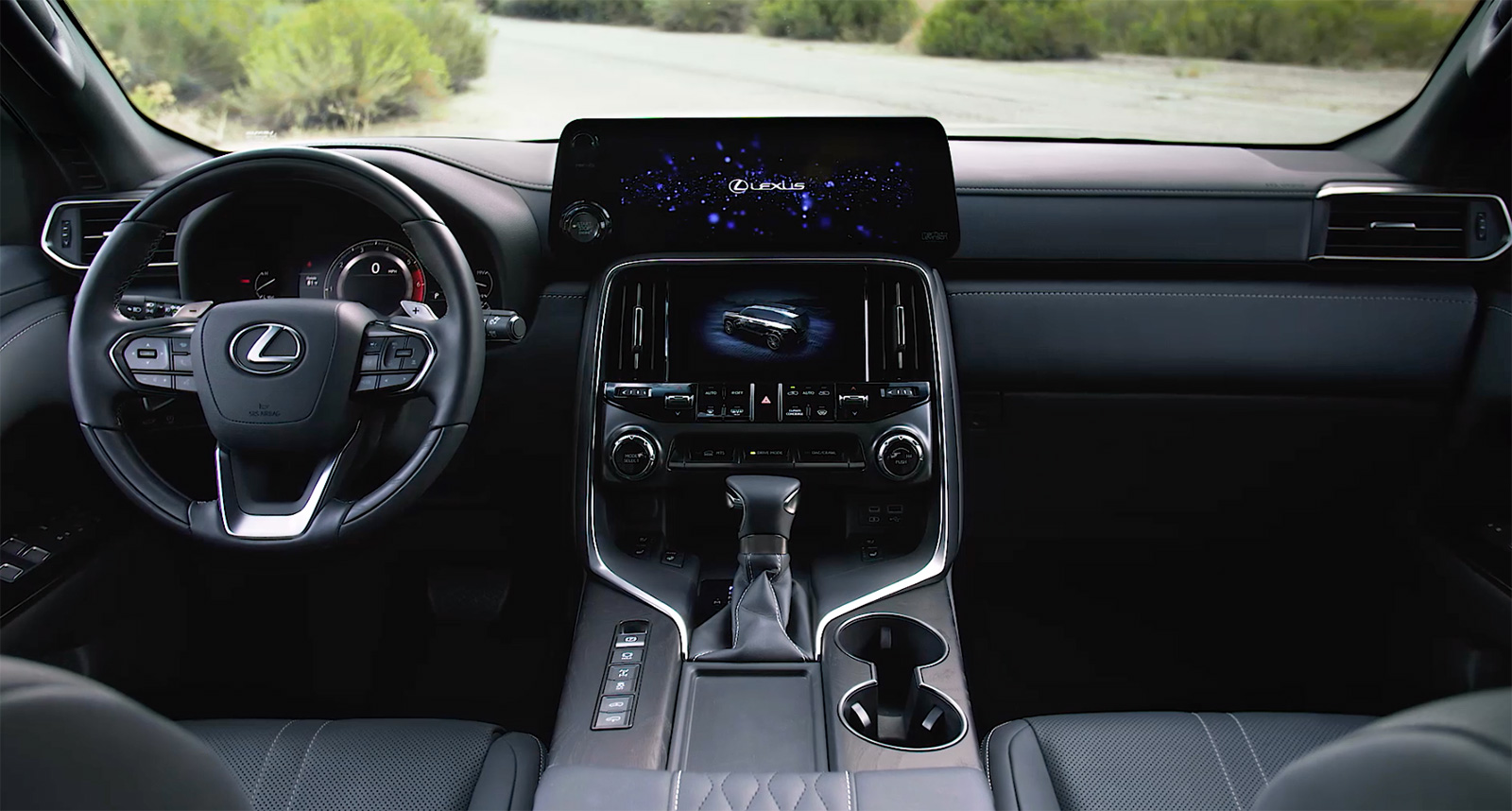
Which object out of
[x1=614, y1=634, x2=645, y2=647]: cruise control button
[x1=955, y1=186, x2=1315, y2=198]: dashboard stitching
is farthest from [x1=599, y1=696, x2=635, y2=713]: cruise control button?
[x1=955, y1=186, x2=1315, y2=198]: dashboard stitching

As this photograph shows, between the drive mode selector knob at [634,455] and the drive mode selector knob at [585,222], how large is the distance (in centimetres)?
49

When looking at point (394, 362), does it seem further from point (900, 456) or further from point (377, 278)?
point (900, 456)

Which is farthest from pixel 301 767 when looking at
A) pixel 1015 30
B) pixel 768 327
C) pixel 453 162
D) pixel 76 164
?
pixel 1015 30

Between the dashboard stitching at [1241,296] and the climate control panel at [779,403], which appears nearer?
the climate control panel at [779,403]

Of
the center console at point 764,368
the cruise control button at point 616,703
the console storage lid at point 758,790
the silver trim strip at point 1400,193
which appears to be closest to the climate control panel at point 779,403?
the center console at point 764,368

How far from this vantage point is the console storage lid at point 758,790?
1.41 m

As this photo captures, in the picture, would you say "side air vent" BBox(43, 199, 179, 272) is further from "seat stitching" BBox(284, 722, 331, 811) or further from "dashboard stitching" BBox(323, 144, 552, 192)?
"seat stitching" BBox(284, 722, 331, 811)

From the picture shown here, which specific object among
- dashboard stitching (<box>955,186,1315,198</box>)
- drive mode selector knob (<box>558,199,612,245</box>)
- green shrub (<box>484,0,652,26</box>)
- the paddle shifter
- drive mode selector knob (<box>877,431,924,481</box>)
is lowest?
the paddle shifter

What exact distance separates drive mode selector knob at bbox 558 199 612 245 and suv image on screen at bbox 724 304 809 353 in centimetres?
36

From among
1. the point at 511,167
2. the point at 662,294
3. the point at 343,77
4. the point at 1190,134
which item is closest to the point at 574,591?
the point at 662,294

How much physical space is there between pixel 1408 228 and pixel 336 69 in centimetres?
268

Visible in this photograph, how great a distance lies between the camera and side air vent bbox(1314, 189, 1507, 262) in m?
2.34

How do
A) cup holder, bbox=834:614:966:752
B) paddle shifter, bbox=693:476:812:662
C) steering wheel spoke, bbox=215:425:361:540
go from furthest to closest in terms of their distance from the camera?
paddle shifter, bbox=693:476:812:662 < cup holder, bbox=834:614:966:752 < steering wheel spoke, bbox=215:425:361:540

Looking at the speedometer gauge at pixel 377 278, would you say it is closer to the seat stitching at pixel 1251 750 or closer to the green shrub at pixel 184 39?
the green shrub at pixel 184 39
